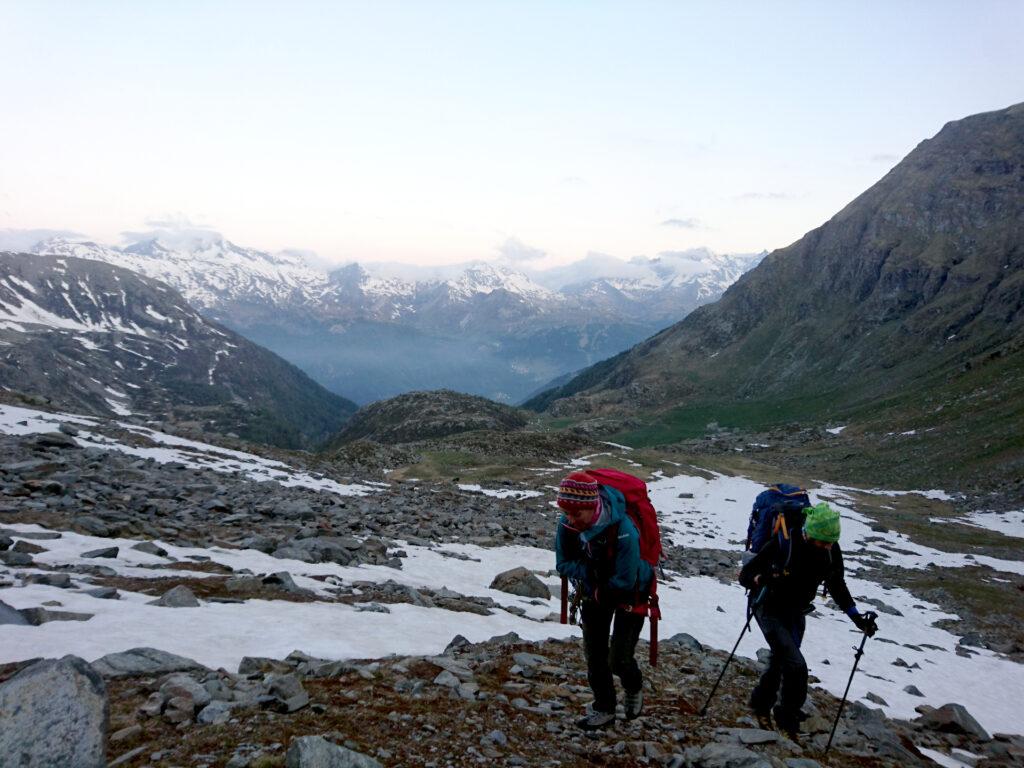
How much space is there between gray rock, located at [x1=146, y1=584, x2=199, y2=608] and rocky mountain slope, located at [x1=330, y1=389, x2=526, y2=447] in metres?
103

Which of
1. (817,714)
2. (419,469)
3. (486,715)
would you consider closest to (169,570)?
(486,715)

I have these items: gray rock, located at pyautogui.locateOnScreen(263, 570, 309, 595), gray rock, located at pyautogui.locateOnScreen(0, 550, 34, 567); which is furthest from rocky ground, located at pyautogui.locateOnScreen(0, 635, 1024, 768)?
gray rock, located at pyautogui.locateOnScreen(0, 550, 34, 567)

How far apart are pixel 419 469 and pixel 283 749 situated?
49334 millimetres

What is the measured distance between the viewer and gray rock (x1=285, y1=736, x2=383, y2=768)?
5.44 metres

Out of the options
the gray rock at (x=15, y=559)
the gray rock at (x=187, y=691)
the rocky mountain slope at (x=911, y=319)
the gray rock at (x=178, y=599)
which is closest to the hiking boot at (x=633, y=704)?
the gray rock at (x=187, y=691)

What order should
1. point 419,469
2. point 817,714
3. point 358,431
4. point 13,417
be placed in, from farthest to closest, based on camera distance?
point 358,431
point 419,469
point 13,417
point 817,714

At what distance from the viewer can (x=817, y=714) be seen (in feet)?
35.5

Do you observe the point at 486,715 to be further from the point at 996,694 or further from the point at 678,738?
the point at 996,694

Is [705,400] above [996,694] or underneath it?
above

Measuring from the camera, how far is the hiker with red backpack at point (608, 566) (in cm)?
751

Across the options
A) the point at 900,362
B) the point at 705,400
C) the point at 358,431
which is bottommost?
the point at 358,431

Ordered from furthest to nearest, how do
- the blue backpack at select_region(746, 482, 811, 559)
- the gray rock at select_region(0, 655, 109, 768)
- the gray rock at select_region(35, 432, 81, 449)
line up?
the gray rock at select_region(35, 432, 81, 449)
the blue backpack at select_region(746, 482, 811, 559)
the gray rock at select_region(0, 655, 109, 768)

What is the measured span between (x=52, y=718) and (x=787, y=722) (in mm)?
9374

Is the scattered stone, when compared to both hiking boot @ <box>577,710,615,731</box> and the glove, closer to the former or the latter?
hiking boot @ <box>577,710,615,731</box>
